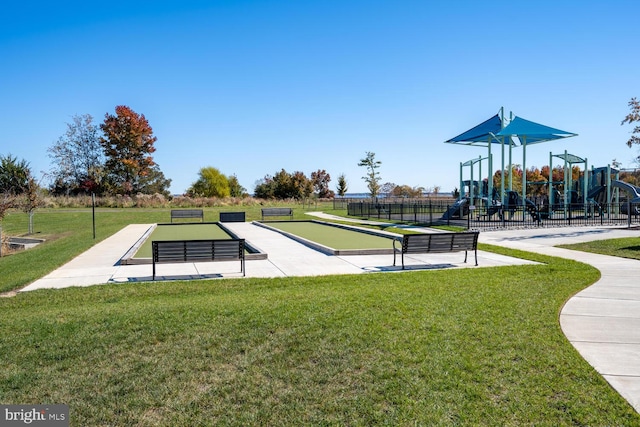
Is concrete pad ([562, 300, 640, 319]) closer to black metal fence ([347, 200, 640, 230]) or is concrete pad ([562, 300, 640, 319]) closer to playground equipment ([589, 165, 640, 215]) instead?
black metal fence ([347, 200, 640, 230])

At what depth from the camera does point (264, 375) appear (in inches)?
175

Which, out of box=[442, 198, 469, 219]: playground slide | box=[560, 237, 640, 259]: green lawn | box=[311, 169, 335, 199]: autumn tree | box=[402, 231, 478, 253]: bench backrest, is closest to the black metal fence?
box=[442, 198, 469, 219]: playground slide

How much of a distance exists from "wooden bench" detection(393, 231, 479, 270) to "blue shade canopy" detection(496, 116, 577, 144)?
1584 centimetres

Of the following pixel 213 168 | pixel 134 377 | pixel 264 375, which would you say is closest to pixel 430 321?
pixel 264 375

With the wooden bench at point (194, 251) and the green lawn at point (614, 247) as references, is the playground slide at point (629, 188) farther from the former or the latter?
the wooden bench at point (194, 251)

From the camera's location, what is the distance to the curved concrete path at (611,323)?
4.44 meters

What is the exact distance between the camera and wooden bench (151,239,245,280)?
941 centimetres

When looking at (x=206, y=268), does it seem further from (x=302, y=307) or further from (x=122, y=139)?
(x=122, y=139)

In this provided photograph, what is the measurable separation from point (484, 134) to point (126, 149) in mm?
46419

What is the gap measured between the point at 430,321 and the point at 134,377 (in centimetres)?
352

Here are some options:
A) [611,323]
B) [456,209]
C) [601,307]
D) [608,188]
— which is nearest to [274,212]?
[456,209]

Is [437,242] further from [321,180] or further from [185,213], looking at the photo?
[321,180]

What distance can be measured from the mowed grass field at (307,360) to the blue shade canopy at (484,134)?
21599mm

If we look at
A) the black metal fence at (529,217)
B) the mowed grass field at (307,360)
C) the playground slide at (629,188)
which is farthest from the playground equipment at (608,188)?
the mowed grass field at (307,360)
